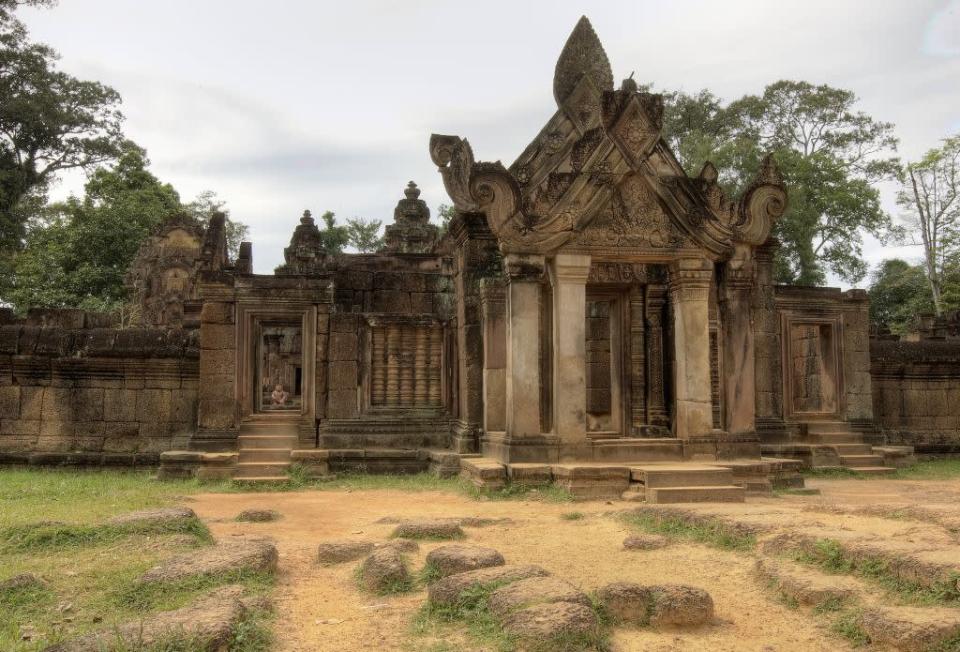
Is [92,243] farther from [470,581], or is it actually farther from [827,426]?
[470,581]

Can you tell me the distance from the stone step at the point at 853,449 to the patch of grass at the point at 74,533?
435 inches

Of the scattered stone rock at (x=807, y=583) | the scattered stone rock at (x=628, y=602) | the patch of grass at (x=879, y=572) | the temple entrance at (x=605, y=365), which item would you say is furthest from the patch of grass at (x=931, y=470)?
the scattered stone rock at (x=628, y=602)

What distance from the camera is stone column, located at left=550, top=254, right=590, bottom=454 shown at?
1020cm

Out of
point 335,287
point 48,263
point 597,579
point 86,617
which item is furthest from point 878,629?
point 48,263

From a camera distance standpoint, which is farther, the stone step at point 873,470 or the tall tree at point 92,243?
the tall tree at point 92,243

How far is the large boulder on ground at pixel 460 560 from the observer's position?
5355 millimetres

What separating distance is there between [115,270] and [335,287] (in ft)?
70.4

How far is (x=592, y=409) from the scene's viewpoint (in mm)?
14289

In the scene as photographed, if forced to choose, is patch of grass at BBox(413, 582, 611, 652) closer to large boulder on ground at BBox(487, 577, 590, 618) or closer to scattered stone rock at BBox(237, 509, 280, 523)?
large boulder on ground at BBox(487, 577, 590, 618)

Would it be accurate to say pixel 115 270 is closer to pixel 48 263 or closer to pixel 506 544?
pixel 48 263

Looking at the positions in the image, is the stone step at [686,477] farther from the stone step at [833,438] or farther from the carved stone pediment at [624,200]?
the stone step at [833,438]

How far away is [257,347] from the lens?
43.4 ft

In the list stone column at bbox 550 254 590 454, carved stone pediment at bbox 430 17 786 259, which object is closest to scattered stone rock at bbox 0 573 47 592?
stone column at bbox 550 254 590 454

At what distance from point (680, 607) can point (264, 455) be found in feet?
29.9
